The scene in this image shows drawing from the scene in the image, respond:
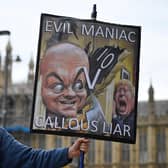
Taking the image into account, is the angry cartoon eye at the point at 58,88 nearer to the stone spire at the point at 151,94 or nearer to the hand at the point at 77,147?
the hand at the point at 77,147

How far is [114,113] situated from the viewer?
3.95 m

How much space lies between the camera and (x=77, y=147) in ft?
11.7

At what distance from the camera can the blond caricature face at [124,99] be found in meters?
3.98

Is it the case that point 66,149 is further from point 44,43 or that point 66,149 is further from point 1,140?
point 44,43

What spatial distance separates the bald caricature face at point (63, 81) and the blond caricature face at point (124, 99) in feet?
0.82

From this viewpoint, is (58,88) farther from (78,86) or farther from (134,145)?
(134,145)

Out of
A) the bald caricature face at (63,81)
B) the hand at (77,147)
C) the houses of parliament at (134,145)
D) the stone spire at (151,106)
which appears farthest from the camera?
the stone spire at (151,106)

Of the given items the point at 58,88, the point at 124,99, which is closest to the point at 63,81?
the point at 58,88

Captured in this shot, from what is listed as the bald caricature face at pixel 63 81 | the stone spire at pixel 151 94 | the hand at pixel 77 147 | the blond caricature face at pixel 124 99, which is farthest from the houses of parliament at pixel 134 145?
the hand at pixel 77 147

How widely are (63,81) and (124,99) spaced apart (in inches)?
18.2

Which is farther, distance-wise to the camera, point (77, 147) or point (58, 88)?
point (58, 88)

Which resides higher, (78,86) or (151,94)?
(151,94)

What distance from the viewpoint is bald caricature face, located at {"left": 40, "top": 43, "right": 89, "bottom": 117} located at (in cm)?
388

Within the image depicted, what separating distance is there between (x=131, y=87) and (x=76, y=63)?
1.43 ft
